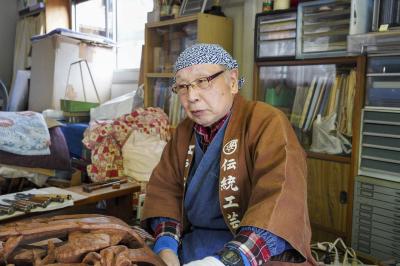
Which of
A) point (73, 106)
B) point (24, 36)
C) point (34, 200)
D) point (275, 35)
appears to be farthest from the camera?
point (24, 36)

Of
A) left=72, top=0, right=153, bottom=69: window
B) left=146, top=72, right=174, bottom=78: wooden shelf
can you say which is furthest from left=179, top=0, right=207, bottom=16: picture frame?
left=72, top=0, right=153, bottom=69: window

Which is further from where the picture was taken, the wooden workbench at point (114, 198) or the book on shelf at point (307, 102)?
the book on shelf at point (307, 102)

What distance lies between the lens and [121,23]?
14.6 ft

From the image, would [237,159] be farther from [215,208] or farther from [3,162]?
[3,162]

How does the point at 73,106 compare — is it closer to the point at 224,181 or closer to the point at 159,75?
the point at 159,75

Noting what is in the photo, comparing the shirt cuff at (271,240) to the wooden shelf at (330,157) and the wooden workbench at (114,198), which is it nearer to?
the wooden workbench at (114,198)

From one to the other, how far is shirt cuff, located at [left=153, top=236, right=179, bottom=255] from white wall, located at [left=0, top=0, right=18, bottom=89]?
5.34 m

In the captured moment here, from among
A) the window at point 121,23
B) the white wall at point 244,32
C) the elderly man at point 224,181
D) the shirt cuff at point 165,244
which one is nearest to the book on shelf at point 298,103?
the white wall at point 244,32

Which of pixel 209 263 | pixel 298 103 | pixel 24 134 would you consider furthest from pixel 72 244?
pixel 24 134

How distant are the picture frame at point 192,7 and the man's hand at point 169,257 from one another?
6.66 ft

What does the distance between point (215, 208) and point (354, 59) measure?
4.19ft

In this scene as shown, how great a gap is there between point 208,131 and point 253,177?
27cm

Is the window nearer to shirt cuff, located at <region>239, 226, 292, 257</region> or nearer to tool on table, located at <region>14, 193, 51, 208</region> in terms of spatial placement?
Result: tool on table, located at <region>14, 193, 51, 208</region>

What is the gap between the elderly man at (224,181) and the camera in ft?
2.82
